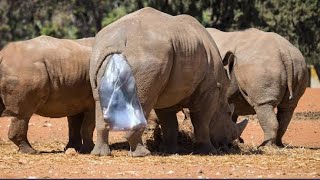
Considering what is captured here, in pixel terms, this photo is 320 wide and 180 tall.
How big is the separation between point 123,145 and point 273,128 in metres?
2.47

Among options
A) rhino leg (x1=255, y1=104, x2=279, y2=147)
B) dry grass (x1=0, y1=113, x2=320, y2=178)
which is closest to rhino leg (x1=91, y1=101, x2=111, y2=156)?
dry grass (x1=0, y1=113, x2=320, y2=178)

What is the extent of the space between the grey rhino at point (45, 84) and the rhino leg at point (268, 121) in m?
2.97

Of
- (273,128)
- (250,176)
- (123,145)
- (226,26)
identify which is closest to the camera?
(250,176)

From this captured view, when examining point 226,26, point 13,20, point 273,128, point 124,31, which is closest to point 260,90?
point 273,128

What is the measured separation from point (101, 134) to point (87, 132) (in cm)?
122

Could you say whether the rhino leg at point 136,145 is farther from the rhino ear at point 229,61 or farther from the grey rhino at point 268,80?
the grey rhino at point 268,80

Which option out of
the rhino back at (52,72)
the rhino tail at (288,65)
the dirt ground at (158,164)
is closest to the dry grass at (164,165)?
the dirt ground at (158,164)

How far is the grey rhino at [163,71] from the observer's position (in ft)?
32.3

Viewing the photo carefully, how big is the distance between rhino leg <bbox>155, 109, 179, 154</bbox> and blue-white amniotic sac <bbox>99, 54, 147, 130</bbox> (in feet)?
6.01

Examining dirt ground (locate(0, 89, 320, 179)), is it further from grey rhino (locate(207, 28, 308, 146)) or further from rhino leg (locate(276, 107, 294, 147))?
rhino leg (locate(276, 107, 294, 147))

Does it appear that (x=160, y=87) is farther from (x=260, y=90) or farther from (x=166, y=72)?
(x=260, y=90)

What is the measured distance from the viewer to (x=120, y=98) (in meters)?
9.62

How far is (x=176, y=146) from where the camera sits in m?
11.6

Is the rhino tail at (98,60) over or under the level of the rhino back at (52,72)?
over
